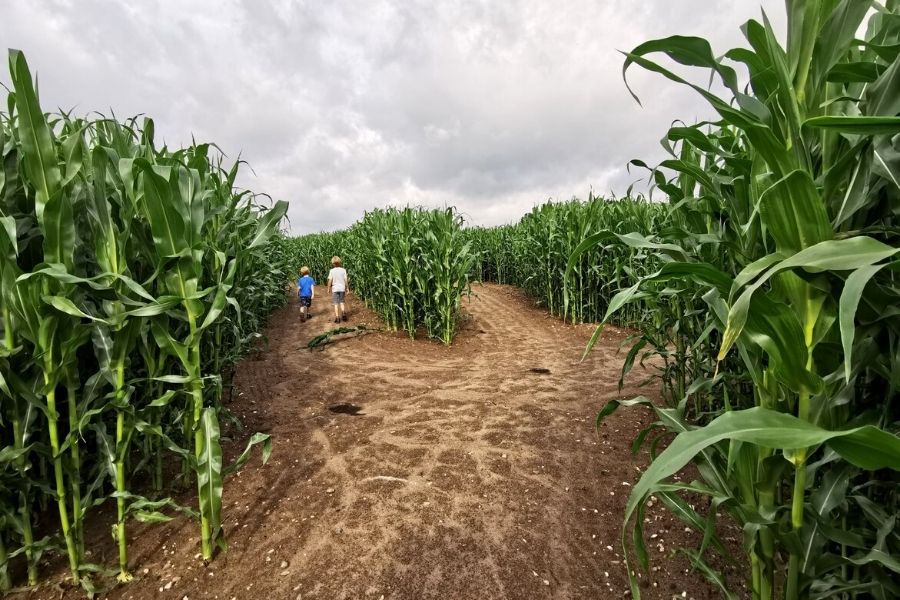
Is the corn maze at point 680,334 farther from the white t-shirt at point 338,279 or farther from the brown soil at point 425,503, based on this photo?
the white t-shirt at point 338,279

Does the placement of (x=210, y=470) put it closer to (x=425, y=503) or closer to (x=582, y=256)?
(x=425, y=503)

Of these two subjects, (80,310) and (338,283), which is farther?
(338,283)

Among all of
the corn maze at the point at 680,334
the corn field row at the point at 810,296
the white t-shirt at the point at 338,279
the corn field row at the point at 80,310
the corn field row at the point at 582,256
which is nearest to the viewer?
the corn field row at the point at 810,296

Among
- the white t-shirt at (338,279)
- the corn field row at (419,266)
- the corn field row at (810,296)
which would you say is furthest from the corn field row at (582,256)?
the corn field row at (810,296)

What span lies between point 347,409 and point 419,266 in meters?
4.10

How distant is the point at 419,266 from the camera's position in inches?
332

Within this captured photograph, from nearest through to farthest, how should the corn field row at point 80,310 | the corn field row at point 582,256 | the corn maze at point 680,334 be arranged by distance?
the corn maze at point 680,334 → the corn field row at point 80,310 → the corn field row at point 582,256

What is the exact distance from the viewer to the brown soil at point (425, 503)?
2295 millimetres

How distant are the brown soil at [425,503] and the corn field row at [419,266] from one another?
2791 millimetres

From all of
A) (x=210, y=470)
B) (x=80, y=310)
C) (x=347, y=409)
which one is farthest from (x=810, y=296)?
(x=347, y=409)

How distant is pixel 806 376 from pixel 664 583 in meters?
1.63

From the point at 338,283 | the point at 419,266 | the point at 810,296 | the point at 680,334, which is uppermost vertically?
the point at 419,266

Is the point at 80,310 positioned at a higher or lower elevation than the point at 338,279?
lower

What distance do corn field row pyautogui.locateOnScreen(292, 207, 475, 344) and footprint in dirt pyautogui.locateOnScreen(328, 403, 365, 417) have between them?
356cm
